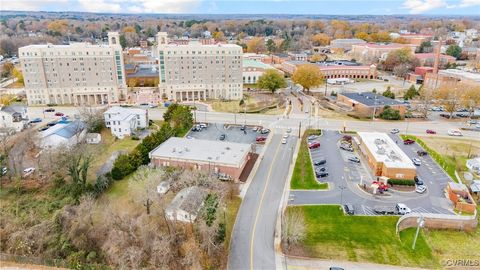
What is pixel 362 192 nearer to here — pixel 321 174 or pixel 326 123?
pixel 321 174

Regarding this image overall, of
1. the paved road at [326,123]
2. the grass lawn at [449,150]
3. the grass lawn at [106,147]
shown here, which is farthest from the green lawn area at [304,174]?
the grass lawn at [106,147]

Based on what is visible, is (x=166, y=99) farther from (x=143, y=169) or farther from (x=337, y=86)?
(x=337, y=86)

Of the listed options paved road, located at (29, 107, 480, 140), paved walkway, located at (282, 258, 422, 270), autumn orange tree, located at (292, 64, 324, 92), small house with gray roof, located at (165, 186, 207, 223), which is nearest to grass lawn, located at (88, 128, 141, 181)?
paved road, located at (29, 107, 480, 140)

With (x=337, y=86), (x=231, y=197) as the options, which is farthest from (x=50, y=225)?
(x=337, y=86)

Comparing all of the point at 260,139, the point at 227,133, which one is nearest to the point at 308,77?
the point at 227,133

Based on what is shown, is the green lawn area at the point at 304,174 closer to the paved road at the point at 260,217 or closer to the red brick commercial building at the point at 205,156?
the paved road at the point at 260,217
